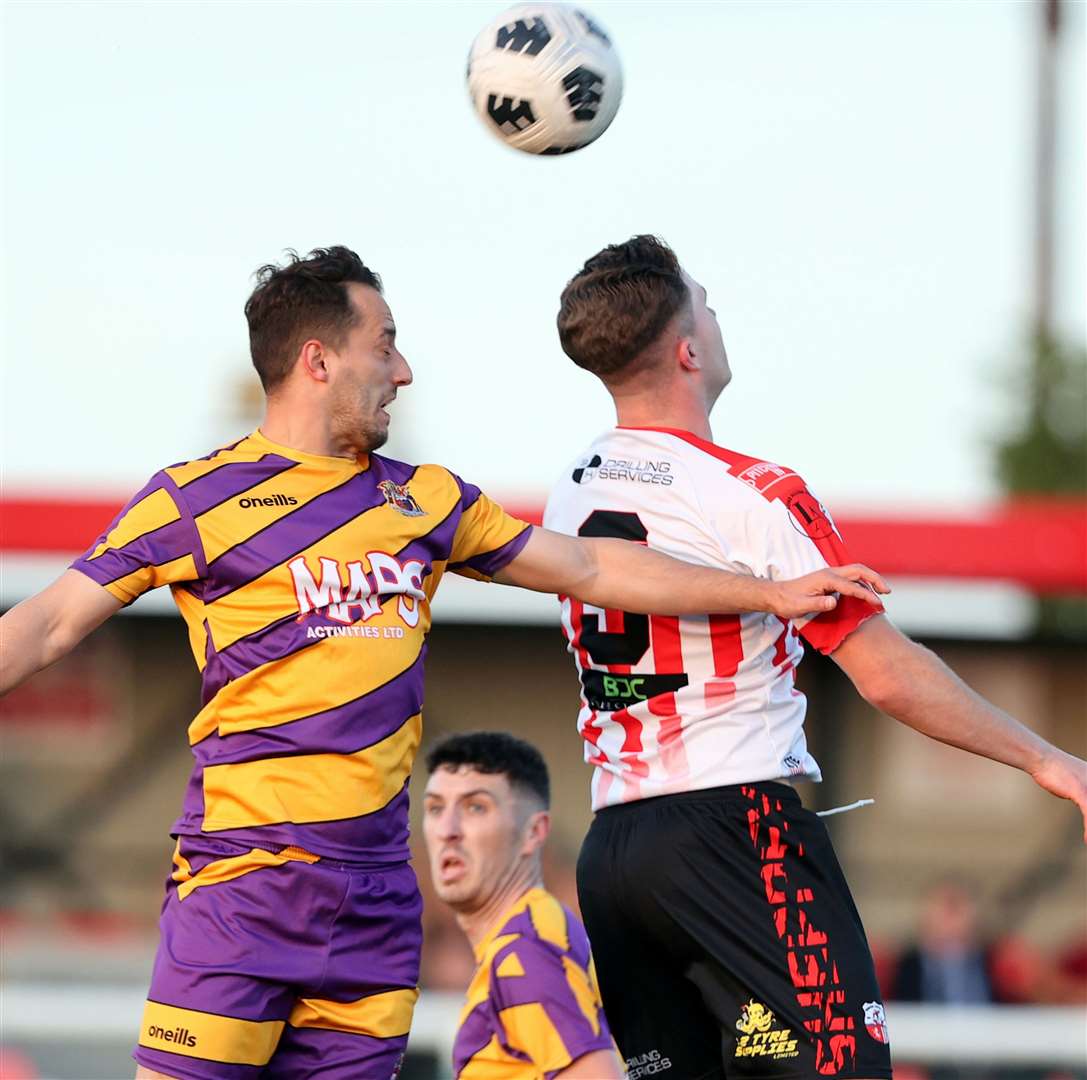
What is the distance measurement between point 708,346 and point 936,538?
6.42 m

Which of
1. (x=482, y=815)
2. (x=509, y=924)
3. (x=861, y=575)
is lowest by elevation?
(x=509, y=924)

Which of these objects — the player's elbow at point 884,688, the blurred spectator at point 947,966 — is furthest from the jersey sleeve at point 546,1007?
the blurred spectator at point 947,966

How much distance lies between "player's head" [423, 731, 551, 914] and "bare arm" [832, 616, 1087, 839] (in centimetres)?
114

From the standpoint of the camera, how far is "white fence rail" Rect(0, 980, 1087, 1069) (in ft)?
22.6

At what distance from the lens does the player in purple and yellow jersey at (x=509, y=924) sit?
392 cm

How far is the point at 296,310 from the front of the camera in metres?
3.74

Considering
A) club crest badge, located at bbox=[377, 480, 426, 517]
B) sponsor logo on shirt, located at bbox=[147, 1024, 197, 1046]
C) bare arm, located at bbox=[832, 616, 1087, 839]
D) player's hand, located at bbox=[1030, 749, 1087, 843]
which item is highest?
club crest badge, located at bbox=[377, 480, 426, 517]

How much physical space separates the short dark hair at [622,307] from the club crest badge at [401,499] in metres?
0.66

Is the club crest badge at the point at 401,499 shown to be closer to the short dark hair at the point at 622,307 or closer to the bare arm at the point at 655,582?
the bare arm at the point at 655,582

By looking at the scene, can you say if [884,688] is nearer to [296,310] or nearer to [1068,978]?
[296,310]

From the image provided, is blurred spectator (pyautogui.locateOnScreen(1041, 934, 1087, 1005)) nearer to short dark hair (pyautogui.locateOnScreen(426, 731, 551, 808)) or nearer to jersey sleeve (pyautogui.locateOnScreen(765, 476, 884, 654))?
short dark hair (pyautogui.locateOnScreen(426, 731, 551, 808))

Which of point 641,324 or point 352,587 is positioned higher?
point 641,324

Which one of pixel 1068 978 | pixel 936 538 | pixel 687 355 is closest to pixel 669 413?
pixel 687 355

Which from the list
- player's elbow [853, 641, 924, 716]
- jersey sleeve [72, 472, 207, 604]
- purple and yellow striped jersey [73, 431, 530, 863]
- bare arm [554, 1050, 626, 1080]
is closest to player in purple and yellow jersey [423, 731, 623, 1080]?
bare arm [554, 1050, 626, 1080]
